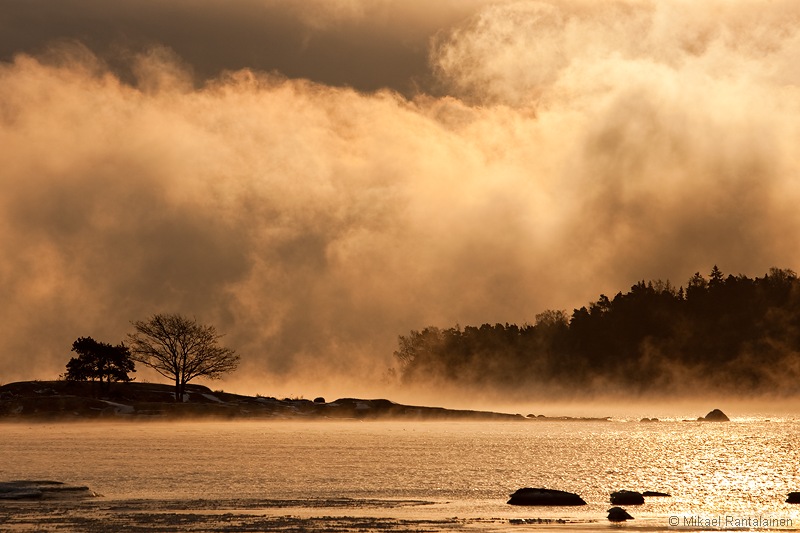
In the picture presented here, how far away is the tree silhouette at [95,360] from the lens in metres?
191

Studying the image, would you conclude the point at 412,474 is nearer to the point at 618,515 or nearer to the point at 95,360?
the point at 618,515

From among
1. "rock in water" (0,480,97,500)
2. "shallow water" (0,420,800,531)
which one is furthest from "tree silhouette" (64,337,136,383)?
"rock in water" (0,480,97,500)

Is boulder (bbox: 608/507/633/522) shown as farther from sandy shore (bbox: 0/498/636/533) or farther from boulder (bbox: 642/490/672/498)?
boulder (bbox: 642/490/672/498)

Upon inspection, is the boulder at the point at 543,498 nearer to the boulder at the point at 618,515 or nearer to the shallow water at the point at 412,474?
the shallow water at the point at 412,474

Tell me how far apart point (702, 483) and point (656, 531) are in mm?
27471

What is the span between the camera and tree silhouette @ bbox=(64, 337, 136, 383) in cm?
19075

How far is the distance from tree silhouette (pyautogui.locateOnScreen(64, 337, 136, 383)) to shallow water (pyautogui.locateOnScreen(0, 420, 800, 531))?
42.2 m

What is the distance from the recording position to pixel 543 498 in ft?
197

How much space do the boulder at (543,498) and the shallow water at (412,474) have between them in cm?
127

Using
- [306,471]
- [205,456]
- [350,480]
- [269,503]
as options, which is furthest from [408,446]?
[269,503]

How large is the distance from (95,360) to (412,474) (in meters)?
119

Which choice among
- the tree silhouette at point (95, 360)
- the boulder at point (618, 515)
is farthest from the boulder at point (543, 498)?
the tree silhouette at point (95, 360)

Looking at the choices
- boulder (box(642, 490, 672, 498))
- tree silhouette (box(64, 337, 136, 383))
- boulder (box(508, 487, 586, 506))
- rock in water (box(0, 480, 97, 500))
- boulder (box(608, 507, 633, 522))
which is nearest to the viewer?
boulder (box(608, 507, 633, 522))

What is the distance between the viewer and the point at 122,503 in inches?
2373
